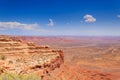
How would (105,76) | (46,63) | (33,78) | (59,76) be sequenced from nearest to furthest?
1. (33,78)
2. (46,63)
3. (59,76)
4. (105,76)

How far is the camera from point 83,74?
4338 cm

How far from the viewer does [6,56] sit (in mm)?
33906

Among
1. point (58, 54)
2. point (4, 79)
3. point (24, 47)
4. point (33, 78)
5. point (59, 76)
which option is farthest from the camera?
point (58, 54)

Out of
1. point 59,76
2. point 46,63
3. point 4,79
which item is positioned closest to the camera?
point 4,79

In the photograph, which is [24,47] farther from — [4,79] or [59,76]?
[4,79]

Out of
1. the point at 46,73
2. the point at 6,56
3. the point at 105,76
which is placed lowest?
the point at 105,76

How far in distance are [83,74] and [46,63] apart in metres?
13.0

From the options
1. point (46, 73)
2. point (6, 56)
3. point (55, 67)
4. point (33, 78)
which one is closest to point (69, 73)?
point (55, 67)

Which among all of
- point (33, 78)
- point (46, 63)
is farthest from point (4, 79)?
point (46, 63)

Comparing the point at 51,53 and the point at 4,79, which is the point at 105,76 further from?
the point at 4,79

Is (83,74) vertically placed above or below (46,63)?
below

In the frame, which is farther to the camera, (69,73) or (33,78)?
(69,73)

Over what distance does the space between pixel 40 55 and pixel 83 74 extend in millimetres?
10175

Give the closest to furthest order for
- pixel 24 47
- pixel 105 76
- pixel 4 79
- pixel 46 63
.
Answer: pixel 4 79, pixel 46 63, pixel 24 47, pixel 105 76
